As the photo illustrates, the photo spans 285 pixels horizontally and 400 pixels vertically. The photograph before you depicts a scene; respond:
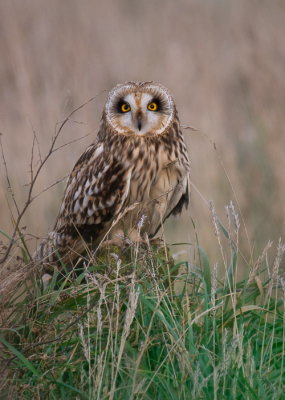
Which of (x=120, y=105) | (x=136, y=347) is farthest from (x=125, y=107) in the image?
(x=136, y=347)

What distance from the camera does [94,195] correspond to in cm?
284

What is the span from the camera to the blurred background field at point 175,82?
374 centimetres

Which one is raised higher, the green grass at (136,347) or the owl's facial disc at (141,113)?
the owl's facial disc at (141,113)

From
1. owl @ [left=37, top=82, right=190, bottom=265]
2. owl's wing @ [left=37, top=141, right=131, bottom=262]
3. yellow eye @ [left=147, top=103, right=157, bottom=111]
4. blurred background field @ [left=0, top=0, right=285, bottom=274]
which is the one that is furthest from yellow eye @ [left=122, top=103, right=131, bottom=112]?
blurred background field @ [left=0, top=0, right=285, bottom=274]

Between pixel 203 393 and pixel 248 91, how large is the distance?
319 centimetres

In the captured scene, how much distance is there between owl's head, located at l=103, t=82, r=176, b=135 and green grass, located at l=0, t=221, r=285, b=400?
0.94 meters

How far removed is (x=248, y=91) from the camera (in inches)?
168

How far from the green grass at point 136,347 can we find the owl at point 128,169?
669 millimetres

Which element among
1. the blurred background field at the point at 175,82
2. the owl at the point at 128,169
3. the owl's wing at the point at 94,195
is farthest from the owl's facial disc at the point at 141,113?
the blurred background field at the point at 175,82

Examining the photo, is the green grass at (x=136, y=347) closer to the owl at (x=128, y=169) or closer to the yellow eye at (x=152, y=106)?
the owl at (x=128, y=169)

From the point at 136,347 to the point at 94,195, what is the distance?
1.13 m

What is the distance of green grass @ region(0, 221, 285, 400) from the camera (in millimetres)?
1610

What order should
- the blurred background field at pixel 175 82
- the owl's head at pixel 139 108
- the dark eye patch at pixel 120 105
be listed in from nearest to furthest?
the owl's head at pixel 139 108 < the dark eye patch at pixel 120 105 < the blurred background field at pixel 175 82

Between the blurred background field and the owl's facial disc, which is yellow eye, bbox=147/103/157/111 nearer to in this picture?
the owl's facial disc
